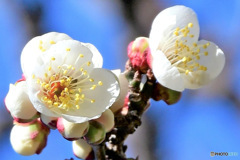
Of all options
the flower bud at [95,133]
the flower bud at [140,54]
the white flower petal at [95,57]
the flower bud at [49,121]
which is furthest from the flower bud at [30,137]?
the flower bud at [140,54]

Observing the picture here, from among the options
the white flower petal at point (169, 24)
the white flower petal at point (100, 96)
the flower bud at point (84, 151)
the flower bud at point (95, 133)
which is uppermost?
the white flower petal at point (169, 24)

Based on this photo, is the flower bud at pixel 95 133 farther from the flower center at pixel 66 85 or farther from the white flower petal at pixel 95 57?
the white flower petal at pixel 95 57

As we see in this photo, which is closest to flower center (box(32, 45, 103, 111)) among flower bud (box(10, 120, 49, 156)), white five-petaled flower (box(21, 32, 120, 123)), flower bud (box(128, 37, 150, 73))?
white five-petaled flower (box(21, 32, 120, 123))

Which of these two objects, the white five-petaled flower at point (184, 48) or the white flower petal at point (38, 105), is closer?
the white flower petal at point (38, 105)

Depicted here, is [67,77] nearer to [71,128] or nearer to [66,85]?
[66,85]

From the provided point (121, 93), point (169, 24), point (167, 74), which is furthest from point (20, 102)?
point (169, 24)

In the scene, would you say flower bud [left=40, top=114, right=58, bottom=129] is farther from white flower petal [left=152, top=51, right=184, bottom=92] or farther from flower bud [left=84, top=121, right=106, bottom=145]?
white flower petal [left=152, top=51, right=184, bottom=92]
